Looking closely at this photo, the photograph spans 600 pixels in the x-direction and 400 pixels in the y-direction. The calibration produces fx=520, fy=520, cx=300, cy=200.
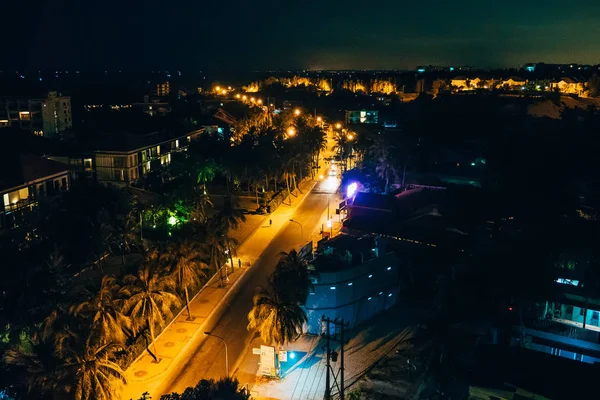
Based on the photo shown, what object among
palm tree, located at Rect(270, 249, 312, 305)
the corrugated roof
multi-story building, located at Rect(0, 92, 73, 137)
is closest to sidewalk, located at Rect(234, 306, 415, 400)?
palm tree, located at Rect(270, 249, 312, 305)

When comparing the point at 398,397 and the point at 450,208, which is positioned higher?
the point at 450,208

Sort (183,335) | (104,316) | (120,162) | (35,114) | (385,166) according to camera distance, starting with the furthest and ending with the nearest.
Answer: (35,114)
(385,166)
(120,162)
(183,335)
(104,316)

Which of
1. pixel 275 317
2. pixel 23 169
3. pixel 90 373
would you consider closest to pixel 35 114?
pixel 23 169

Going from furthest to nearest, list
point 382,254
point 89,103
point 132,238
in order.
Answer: point 89,103 → point 132,238 → point 382,254

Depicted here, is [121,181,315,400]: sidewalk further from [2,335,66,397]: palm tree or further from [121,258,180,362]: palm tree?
[2,335,66,397]: palm tree

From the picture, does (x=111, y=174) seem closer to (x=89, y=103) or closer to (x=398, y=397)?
(x=398, y=397)

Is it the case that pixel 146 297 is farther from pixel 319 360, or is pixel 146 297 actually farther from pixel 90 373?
pixel 319 360

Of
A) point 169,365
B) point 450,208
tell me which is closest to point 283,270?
point 169,365

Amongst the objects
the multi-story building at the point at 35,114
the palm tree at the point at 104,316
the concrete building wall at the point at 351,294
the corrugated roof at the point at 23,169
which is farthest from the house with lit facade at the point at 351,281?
the multi-story building at the point at 35,114
